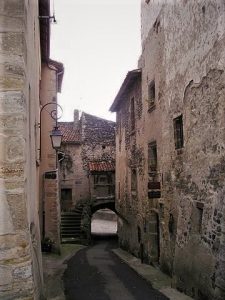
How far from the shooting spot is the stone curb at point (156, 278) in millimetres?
8656

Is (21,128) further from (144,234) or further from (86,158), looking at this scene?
(86,158)

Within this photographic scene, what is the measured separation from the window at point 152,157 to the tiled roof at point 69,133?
15.3 metres

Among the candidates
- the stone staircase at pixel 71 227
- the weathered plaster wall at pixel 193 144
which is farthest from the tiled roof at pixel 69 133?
the weathered plaster wall at pixel 193 144

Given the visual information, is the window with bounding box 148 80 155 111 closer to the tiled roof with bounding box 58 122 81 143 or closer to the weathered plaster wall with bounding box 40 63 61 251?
the weathered plaster wall with bounding box 40 63 61 251

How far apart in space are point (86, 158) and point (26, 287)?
24407mm

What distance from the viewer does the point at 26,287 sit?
14.0ft

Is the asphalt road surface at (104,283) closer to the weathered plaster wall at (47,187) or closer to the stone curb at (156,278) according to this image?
the stone curb at (156,278)

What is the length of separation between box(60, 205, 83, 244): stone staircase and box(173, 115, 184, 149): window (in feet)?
38.0

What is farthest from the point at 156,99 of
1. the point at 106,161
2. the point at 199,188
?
the point at 106,161

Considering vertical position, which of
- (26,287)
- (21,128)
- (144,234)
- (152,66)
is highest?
(152,66)

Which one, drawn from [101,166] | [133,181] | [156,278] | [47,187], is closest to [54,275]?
[156,278]

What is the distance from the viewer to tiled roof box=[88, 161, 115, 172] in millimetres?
27375

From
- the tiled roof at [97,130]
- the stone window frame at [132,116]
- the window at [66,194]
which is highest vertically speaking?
the tiled roof at [97,130]

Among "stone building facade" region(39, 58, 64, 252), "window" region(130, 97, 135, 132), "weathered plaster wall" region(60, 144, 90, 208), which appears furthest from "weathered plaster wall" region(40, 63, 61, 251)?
"weathered plaster wall" region(60, 144, 90, 208)
